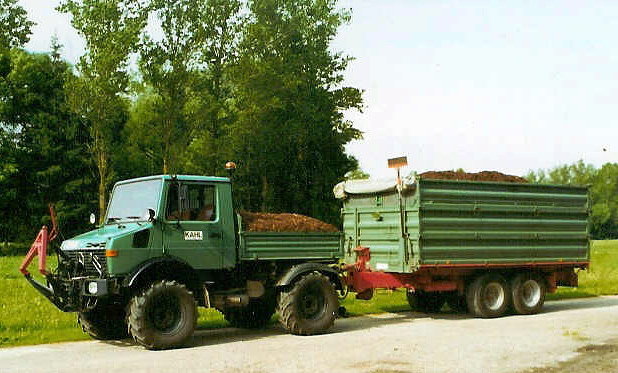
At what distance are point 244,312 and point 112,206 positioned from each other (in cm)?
309

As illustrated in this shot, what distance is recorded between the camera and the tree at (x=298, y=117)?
1732 inches

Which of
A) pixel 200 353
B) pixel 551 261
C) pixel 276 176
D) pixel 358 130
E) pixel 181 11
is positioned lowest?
pixel 200 353

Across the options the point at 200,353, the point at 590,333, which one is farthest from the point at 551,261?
the point at 200,353

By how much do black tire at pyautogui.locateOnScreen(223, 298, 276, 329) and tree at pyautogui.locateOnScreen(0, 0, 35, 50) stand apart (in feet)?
141

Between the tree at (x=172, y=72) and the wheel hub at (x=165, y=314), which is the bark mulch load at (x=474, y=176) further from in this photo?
the tree at (x=172, y=72)

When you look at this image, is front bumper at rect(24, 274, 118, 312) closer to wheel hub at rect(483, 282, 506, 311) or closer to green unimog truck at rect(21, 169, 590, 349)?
green unimog truck at rect(21, 169, 590, 349)

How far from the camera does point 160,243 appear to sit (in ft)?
38.2

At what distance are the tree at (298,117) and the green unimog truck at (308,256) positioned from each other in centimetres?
2712

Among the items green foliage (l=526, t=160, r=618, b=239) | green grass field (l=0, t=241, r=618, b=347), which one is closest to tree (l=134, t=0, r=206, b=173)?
green grass field (l=0, t=241, r=618, b=347)

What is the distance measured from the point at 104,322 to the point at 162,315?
1591 mm

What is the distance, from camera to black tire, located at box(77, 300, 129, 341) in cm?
1238

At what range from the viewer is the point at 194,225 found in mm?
12047

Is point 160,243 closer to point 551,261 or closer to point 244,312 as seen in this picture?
point 244,312

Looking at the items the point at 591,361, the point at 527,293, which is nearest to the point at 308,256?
the point at 591,361
